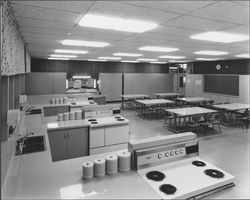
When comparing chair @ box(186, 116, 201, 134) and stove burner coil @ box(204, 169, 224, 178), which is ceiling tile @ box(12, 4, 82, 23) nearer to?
stove burner coil @ box(204, 169, 224, 178)

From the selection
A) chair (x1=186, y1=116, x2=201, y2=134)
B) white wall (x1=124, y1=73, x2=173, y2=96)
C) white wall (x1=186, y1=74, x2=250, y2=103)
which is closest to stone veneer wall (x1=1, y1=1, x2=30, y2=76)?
chair (x1=186, y1=116, x2=201, y2=134)

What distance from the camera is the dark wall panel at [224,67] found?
9.21m

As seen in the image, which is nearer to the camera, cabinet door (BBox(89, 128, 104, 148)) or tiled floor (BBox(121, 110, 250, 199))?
tiled floor (BBox(121, 110, 250, 199))

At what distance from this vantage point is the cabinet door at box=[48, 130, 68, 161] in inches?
143

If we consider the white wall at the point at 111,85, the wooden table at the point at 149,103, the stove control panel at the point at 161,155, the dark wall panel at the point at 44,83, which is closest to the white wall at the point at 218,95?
the wooden table at the point at 149,103

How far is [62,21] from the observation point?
255 centimetres

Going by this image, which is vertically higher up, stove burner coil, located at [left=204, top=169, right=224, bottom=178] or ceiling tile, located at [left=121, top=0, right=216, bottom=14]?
ceiling tile, located at [left=121, top=0, right=216, bottom=14]

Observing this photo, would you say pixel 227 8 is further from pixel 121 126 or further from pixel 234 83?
pixel 234 83

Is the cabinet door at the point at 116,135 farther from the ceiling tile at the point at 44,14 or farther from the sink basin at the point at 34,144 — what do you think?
the ceiling tile at the point at 44,14

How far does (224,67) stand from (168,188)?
1022cm

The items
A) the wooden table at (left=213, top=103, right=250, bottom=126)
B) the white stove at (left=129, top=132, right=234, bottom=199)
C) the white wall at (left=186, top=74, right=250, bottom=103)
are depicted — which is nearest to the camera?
the white stove at (left=129, top=132, right=234, bottom=199)

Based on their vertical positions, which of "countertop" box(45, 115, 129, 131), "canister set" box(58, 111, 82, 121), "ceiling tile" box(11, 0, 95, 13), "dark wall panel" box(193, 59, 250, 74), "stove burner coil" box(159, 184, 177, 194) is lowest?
"stove burner coil" box(159, 184, 177, 194)

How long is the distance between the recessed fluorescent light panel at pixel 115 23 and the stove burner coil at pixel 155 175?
1826mm

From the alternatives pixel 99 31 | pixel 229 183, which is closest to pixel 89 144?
pixel 99 31
